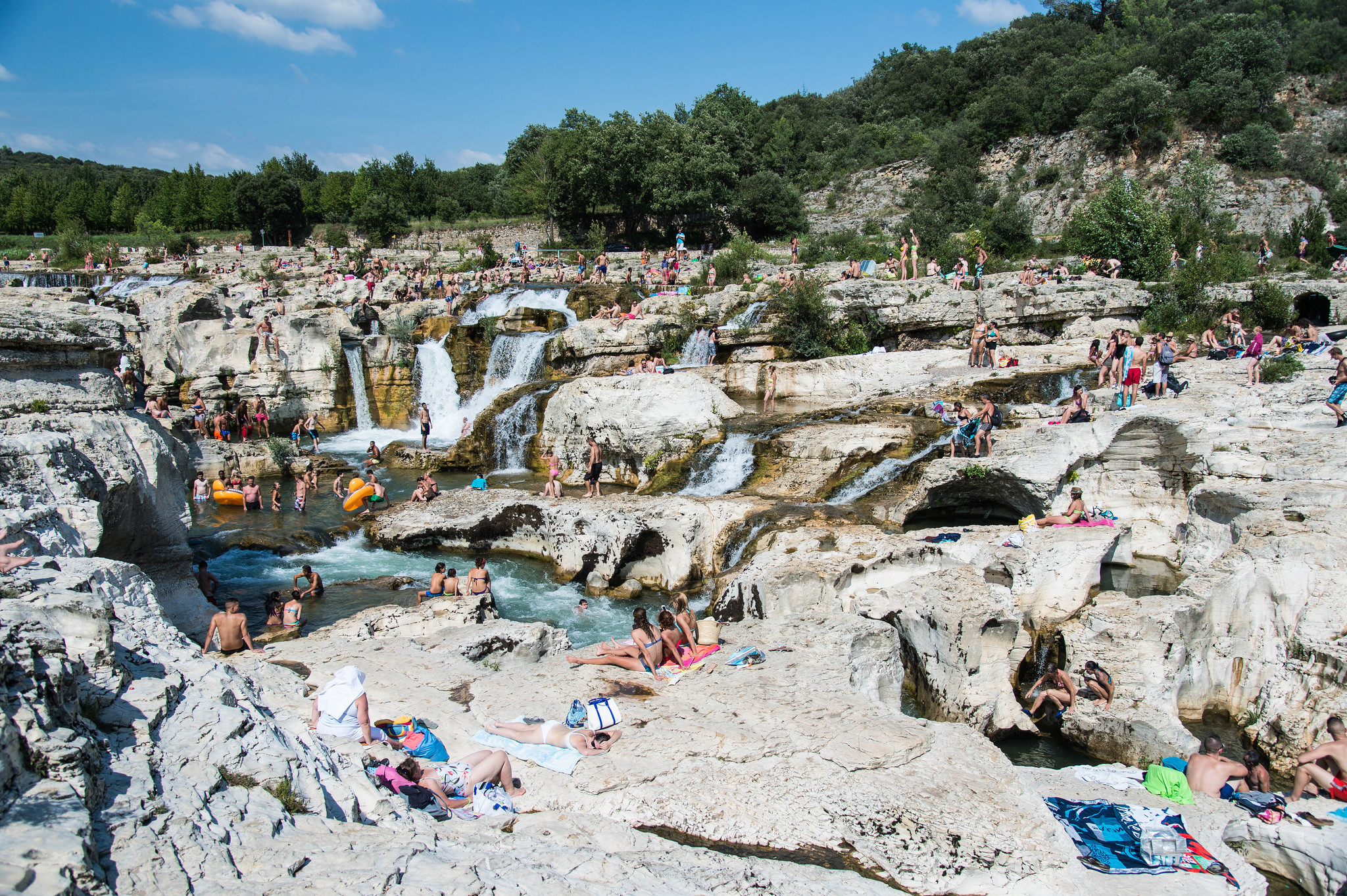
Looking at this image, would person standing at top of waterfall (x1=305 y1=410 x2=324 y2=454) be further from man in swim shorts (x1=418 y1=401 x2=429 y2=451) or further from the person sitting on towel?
the person sitting on towel

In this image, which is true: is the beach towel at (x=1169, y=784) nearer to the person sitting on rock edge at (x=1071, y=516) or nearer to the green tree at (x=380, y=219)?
the person sitting on rock edge at (x=1071, y=516)

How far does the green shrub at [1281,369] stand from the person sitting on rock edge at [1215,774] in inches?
368

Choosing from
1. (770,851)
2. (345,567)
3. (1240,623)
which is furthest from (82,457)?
(1240,623)

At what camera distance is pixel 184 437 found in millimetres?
19219

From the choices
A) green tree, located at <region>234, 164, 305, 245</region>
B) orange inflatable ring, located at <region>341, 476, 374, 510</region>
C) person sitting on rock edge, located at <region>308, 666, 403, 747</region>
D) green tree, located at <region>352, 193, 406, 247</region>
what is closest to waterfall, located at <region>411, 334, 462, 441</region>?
orange inflatable ring, located at <region>341, 476, 374, 510</region>

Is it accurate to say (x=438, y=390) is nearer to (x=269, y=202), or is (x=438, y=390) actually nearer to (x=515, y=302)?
(x=515, y=302)

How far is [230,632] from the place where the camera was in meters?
8.27

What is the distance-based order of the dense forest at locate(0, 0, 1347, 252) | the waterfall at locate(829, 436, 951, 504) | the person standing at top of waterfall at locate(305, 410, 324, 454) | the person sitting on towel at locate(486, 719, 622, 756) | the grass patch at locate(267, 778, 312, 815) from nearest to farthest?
1. the grass patch at locate(267, 778, 312, 815)
2. the person sitting on towel at locate(486, 719, 622, 756)
3. the waterfall at locate(829, 436, 951, 504)
4. the person standing at top of waterfall at locate(305, 410, 324, 454)
5. the dense forest at locate(0, 0, 1347, 252)

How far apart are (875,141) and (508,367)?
3346 cm

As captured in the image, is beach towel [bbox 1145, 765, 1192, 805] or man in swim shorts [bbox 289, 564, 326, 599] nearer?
beach towel [bbox 1145, 765, 1192, 805]

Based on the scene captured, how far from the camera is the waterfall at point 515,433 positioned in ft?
59.9

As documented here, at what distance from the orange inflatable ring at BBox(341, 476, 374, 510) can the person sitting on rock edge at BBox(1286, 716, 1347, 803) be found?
15.3 meters

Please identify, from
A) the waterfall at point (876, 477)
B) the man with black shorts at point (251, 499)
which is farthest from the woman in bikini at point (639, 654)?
the man with black shorts at point (251, 499)

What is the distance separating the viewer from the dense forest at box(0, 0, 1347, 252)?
106 ft
